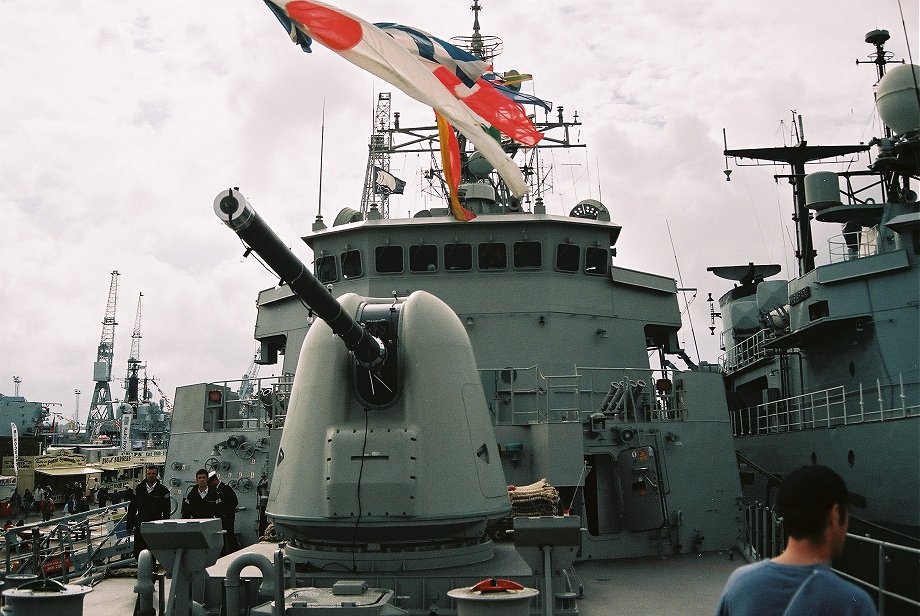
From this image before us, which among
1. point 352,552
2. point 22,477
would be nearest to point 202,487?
point 352,552

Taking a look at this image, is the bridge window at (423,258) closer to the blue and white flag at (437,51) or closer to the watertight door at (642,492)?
the blue and white flag at (437,51)

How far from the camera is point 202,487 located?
25.2 ft

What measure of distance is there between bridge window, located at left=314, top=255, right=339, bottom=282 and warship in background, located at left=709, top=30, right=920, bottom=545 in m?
6.25

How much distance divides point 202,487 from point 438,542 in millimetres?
2870

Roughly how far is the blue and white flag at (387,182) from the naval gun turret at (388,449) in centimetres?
923

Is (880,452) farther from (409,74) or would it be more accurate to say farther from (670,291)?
(409,74)

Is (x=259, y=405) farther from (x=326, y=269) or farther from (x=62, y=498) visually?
(x=62, y=498)

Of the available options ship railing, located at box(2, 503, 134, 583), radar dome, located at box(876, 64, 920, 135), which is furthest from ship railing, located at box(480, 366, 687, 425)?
radar dome, located at box(876, 64, 920, 135)

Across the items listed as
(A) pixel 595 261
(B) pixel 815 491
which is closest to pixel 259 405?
(A) pixel 595 261

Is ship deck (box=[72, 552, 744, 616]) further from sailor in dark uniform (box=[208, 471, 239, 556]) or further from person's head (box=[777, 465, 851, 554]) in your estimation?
person's head (box=[777, 465, 851, 554])

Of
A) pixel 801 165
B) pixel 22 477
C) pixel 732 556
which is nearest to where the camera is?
pixel 732 556

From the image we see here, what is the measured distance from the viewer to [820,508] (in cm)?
178

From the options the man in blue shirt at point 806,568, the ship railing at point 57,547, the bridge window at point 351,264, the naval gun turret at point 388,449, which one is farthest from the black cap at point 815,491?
the bridge window at point 351,264

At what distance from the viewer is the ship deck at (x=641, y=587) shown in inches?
249
